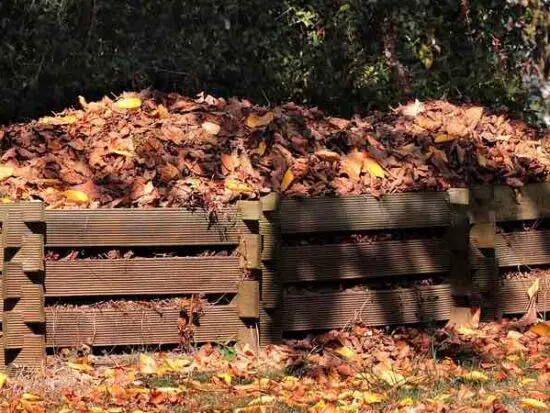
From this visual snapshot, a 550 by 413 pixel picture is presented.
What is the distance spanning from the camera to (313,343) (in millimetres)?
6859

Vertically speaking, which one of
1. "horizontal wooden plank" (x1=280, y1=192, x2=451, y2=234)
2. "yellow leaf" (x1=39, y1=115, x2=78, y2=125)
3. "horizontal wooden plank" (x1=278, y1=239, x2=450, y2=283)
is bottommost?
"horizontal wooden plank" (x1=278, y1=239, x2=450, y2=283)

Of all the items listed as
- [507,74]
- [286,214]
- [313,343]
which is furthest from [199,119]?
[507,74]

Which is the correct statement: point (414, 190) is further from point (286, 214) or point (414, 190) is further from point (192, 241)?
point (192, 241)

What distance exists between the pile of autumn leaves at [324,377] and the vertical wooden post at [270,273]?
0.42ft

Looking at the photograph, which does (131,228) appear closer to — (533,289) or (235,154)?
(235,154)

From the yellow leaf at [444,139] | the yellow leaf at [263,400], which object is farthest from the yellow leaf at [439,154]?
the yellow leaf at [263,400]

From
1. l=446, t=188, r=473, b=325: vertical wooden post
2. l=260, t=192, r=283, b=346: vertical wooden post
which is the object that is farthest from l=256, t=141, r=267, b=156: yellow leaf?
l=446, t=188, r=473, b=325: vertical wooden post

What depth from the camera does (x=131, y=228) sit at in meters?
6.50

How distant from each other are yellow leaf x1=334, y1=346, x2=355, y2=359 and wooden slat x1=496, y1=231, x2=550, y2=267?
145 cm

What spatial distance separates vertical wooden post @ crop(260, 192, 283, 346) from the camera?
6.71m

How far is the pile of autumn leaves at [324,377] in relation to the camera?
5.48 m

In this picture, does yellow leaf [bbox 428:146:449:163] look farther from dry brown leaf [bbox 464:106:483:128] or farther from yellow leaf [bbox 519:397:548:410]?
yellow leaf [bbox 519:397:548:410]

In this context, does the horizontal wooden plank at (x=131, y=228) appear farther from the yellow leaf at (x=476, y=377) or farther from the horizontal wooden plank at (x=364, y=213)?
the yellow leaf at (x=476, y=377)

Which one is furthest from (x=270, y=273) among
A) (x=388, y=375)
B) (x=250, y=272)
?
(x=388, y=375)
